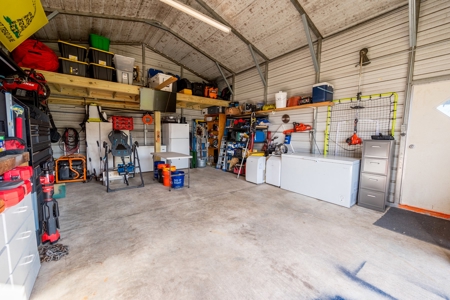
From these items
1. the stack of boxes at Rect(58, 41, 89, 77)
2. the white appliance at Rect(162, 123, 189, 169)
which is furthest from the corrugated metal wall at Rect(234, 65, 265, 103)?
the stack of boxes at Rect(58, 41, 89, 77)

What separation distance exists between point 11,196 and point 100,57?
4.70m

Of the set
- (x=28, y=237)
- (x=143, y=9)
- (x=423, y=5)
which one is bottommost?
(x=28, y=237)

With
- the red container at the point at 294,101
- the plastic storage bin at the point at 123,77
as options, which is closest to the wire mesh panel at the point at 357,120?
the red container at the point at 294,101

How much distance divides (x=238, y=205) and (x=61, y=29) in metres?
6.39

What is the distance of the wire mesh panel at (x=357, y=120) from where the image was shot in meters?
3.60

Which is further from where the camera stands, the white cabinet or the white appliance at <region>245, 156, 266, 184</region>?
the white appliance at <region>245, 156, 266, 184</region>

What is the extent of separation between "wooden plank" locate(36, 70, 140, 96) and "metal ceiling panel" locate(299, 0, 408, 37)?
4482 mm

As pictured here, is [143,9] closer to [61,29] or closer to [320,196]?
[61,29]

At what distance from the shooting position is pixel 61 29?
4875 mm

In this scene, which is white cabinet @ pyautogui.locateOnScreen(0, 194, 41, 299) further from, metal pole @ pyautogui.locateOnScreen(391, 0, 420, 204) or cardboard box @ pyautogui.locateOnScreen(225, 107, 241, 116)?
cardboard box @ pyautogui.locateOnScreen(225, 107, 241, 116)

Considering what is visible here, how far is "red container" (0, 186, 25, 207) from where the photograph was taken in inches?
42.5

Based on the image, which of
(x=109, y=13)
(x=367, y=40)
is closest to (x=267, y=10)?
(x=367, y=40)

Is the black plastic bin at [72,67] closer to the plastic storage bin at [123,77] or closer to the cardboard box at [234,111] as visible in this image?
the plastic storage bin at [123,77]

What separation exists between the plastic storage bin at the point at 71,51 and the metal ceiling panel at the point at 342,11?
5.00m
